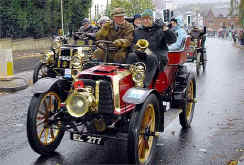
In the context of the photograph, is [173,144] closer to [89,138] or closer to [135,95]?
[135,95]

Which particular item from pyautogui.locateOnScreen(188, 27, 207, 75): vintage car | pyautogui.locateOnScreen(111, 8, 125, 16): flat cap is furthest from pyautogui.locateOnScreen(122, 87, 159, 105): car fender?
pyautogui.locateOnScreen(188, 27, 207, 75): vintage car

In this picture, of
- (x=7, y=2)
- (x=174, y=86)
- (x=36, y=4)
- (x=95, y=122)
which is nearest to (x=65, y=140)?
(x=95, y=122)

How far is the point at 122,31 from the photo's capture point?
6730mm

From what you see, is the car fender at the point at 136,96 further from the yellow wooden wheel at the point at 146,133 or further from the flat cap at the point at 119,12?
the flat cap at the point at 119,12

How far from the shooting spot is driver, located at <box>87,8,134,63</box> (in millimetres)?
6320

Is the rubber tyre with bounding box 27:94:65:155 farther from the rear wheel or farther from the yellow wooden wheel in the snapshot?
the rear wheel

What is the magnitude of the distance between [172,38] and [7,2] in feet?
86.7

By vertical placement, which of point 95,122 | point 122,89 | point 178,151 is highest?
point 122,89

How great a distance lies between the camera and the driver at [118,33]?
632 centimetres

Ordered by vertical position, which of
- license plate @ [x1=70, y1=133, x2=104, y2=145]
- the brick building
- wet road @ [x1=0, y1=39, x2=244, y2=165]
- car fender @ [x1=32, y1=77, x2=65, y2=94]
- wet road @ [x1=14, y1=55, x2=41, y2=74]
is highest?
the brick building

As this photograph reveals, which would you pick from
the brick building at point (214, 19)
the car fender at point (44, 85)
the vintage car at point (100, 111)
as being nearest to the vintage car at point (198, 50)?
the vintage car at point (100, 111)

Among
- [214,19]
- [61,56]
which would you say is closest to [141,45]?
[61,56]

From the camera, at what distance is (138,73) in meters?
5.45

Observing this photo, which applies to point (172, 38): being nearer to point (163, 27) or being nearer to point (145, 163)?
point (163, 27)
